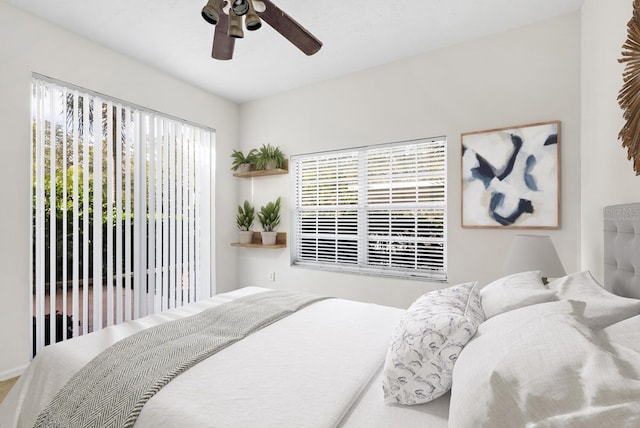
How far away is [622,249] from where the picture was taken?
1437 millimetres

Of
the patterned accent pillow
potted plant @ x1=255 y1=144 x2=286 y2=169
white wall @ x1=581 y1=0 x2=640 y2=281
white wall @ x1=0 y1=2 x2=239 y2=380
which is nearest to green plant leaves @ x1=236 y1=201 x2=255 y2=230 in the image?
potted plant @ x1=255 y1=144 x2=286 y2=169

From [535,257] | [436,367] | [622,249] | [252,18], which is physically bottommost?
[436,367]

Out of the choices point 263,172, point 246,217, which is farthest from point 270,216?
point 263,172

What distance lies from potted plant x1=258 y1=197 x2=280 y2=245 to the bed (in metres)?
2.10

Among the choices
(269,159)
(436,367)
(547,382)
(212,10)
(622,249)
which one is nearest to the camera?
(547,382)

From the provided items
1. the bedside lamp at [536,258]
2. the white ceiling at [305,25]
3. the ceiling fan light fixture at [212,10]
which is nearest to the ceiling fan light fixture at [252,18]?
the ceiling fan light fixture at [212,10]

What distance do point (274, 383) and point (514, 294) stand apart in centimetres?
101

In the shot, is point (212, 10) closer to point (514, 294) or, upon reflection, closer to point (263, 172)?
point (514, 294)

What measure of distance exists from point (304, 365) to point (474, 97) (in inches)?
104

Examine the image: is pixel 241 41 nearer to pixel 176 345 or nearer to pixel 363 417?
pixel 176 345

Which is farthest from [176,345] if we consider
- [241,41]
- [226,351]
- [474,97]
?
[474,97]

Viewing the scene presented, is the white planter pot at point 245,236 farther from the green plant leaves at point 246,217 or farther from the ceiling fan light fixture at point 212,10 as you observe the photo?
the ceiling fan light fixture at point 212,10

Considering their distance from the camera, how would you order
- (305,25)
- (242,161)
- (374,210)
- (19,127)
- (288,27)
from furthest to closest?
(242,161), (374,210), (305,25), (19,127), (288,27)

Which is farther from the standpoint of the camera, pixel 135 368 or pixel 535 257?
pixel 535 257
